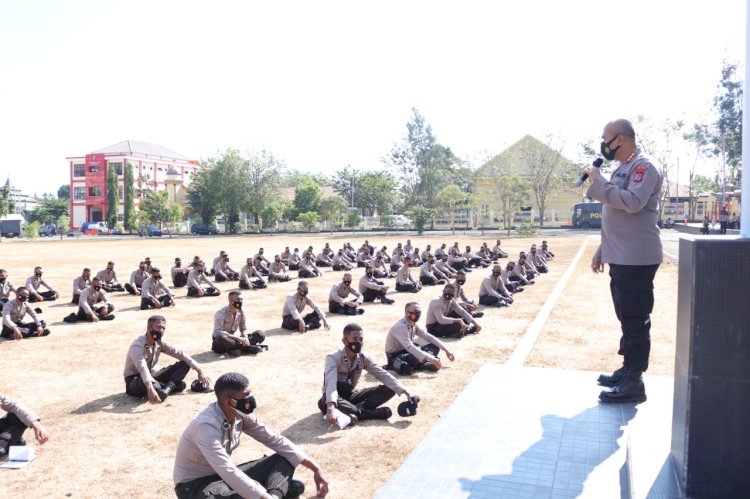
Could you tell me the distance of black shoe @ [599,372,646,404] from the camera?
4934mm

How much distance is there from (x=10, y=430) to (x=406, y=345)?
4240mm

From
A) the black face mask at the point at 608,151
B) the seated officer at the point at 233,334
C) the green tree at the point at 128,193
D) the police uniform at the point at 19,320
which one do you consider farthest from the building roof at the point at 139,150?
the black face mask at the point at 608,151

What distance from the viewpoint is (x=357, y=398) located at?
6.15 metres

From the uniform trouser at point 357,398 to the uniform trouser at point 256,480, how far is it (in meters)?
1.78

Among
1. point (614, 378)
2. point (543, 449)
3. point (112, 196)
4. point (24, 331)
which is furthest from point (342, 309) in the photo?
point (112, 196)

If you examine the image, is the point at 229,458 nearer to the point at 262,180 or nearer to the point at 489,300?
the point at 489,300

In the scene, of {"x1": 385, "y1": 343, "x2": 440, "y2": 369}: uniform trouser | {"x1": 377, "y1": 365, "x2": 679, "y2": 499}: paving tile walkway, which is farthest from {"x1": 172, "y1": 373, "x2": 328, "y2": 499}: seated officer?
{"x1": 385, "y1": 343, "x2": 440, "y2": 369}: uniform trouser

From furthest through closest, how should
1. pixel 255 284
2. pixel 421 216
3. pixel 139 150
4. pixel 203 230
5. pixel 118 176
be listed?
pixel 139 150
pixel 118 176
pixel 203 230
pixel 421 216
pixel 255 284

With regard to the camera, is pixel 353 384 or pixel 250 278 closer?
pixel 353 384

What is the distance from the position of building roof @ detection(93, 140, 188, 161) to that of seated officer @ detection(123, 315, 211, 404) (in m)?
68.0

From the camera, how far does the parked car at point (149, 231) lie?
59756mm

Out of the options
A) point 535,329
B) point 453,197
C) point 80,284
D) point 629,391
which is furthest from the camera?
point 453,197

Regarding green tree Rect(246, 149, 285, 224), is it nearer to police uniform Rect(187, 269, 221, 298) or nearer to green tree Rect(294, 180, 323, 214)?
green tree Rect(294, 180, 323, 214)

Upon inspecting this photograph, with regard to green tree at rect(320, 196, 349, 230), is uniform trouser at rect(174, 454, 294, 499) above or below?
below
